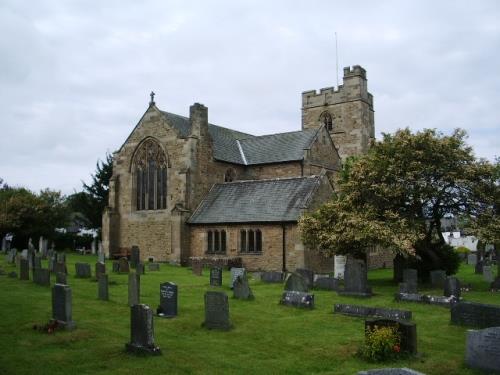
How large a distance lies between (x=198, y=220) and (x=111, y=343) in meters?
23.4

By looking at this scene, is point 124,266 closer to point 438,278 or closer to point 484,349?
point 438,278

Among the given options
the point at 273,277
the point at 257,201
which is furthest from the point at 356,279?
the point at 257,201

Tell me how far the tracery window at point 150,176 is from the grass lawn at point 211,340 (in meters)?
19.2

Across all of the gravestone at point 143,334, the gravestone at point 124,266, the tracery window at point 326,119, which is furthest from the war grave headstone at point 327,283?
the tracery window at point 326,119

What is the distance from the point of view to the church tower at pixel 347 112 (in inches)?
2042

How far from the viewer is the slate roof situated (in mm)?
31625

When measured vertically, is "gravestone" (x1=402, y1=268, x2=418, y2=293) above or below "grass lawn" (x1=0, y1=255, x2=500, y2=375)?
above

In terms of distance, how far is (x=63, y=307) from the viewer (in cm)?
1320

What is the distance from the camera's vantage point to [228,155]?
40594mm

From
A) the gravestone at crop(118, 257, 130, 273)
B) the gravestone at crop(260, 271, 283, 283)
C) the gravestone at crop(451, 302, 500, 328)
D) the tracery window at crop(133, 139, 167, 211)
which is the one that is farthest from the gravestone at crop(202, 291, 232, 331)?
the tracery window at crop(133, 139, 167, 211)

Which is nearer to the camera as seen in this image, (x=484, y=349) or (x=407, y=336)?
(x=484, y=349)

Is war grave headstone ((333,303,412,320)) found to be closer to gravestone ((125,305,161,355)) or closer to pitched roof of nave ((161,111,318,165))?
gravestone ((125,305,161,355))

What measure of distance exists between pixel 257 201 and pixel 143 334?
23.0 m

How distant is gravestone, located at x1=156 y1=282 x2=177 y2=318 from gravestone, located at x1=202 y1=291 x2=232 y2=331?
63.3 inches
